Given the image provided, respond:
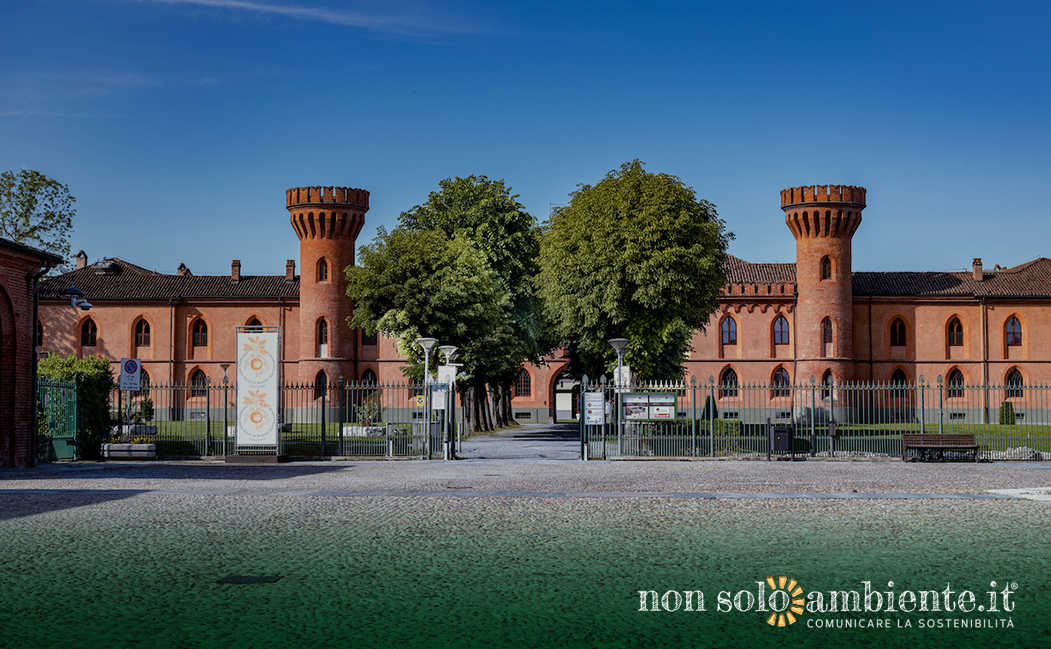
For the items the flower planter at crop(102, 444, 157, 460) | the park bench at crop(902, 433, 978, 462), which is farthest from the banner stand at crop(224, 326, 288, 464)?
the park bench at crop(902, 433, 978, 462)

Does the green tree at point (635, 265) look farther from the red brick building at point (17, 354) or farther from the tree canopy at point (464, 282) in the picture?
the red brick building at point (17, 354)

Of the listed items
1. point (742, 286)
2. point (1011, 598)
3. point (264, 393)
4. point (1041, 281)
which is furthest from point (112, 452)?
point (1041, 281)

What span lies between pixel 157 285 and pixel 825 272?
40.8 meters

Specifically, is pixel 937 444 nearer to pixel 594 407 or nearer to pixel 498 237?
pixel 594 407

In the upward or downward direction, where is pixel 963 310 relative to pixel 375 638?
upward

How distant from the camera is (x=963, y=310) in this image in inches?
2234

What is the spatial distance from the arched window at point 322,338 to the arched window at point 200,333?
8.60 metres

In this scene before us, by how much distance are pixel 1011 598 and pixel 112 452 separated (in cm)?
2250

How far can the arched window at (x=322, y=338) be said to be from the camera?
5459 centimetres

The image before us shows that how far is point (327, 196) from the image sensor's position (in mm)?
53656

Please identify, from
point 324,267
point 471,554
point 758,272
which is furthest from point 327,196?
point 471,554

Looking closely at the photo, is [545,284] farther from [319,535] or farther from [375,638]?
[375,638]

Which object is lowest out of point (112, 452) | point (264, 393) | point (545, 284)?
point (112, 452)

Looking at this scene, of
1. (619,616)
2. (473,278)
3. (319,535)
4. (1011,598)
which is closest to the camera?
(619,616)
